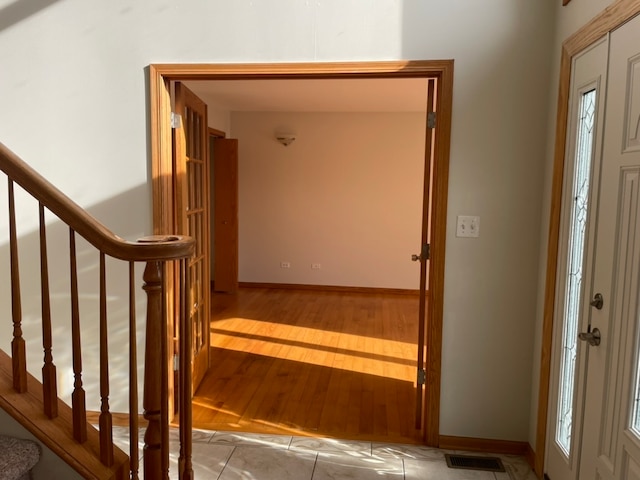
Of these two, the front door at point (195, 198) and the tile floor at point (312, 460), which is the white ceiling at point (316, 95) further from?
the tile floor at point (312, 460)

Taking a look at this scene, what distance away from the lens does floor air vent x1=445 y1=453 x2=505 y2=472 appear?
2447mm

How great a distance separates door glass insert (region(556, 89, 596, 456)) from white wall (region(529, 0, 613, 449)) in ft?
0.78

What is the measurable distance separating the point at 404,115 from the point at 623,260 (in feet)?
15.4

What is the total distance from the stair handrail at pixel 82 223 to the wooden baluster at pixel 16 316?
0.21 feet

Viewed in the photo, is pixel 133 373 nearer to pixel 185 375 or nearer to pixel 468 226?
pixel 185 375

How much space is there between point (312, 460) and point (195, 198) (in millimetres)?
1777

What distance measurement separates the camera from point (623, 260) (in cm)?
164

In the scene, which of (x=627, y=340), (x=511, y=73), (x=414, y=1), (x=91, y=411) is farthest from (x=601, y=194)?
(x=91, y=411)

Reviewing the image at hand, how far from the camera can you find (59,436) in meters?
1.54

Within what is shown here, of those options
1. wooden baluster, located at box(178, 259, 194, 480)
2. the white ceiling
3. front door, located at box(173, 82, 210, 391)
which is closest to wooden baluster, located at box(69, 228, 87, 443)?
wooden baluster, located at box(178, 259, 194, 480)

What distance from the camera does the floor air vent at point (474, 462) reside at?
245 cm

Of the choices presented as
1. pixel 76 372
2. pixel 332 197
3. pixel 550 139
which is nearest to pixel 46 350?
pixel 76 372

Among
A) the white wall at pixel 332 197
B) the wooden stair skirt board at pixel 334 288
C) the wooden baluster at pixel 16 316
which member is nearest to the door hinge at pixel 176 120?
the wooden baluster at pixel 16 316

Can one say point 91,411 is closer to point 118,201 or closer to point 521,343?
point 118,201
